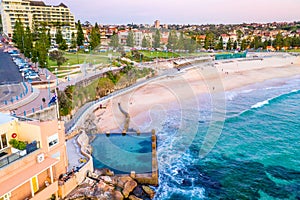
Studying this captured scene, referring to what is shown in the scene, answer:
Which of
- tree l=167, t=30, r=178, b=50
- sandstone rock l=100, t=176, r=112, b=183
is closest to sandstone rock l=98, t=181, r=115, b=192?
sandstone rock l=100, t=176, r=112, b=183

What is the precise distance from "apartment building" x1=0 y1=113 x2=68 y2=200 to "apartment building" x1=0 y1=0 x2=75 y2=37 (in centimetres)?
6531

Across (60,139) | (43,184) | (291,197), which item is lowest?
(291,197)

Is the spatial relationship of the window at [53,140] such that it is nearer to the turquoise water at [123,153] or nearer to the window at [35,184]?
the window at [35,184]

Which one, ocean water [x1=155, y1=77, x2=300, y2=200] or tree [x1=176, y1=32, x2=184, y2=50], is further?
tree [x1=176, y1=32, x2=184, y2=50]

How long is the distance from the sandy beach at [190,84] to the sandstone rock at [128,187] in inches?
350

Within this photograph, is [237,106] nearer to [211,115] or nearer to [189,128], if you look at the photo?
[211,115]

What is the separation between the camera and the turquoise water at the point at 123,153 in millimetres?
18156

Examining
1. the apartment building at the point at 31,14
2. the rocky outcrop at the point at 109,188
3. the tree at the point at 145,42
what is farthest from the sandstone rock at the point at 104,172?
the apartment building at the point at 31,14

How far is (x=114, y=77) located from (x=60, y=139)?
24535mm

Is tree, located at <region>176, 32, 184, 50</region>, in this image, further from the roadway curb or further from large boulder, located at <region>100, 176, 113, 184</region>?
large boulder, located at <region>100, 176, 113, 184</region>

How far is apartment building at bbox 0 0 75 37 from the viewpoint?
75.8 metres

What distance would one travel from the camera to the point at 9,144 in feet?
39.1

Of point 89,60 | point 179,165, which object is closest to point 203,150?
point 179,165

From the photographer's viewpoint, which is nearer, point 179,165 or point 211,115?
point 179,165
